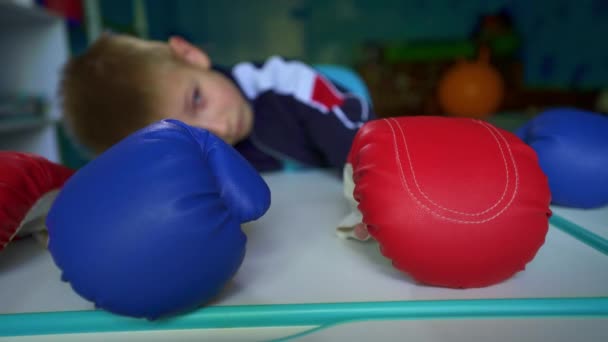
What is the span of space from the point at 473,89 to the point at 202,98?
193 cm

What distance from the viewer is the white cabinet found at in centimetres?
150

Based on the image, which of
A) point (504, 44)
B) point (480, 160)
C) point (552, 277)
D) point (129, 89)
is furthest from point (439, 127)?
point (504, 44)

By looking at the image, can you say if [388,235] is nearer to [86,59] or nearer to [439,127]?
[439,127]

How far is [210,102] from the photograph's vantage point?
935 mm

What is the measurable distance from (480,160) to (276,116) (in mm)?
739

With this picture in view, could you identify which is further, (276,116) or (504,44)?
(504,44)

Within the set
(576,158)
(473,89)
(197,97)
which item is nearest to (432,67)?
(473,89)

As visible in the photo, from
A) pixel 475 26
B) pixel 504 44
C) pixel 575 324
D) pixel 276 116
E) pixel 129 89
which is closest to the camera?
pixel 575 324

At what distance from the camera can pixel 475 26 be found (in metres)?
2.77

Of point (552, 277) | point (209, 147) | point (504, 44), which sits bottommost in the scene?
point (504, 44)

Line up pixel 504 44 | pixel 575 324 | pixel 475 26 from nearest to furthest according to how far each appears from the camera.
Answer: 1. pixel 575 324
2. pixel 504 44
3. pixel 475 26

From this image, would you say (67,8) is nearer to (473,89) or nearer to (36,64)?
(36,64)

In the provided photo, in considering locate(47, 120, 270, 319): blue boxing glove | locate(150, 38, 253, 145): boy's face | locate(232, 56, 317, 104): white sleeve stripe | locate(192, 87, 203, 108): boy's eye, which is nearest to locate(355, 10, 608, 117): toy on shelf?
locate(232, 56, 317, 104): white sleeve stripe

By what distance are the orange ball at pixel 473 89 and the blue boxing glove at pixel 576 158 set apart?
6.10 feet
